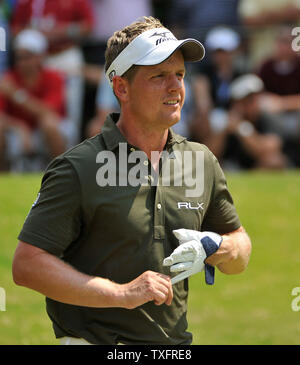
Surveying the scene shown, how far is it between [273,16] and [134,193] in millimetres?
8340

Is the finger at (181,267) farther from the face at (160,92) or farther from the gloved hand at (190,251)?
the face at (160,92)

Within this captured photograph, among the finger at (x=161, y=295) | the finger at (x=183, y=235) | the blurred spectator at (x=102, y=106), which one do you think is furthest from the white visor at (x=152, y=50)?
the blurred spectator at (x=102, y=106)

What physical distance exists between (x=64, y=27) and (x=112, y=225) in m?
8.01

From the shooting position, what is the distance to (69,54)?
1115 centimetres

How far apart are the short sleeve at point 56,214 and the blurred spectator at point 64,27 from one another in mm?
7526

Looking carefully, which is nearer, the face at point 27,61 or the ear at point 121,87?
the ear at point 121,87

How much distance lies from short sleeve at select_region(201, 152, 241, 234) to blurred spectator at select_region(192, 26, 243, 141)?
6.64 metres

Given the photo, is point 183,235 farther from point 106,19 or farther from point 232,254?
point 106,19

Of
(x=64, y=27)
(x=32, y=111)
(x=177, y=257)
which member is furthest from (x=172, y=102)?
(x=64, y=27)

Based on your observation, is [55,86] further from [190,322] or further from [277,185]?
[190,322]

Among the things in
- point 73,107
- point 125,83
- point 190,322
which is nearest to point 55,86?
point 73,107

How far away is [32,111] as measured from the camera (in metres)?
10.6

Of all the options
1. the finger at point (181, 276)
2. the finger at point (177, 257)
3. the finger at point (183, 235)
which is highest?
the finger at point (183, 235)

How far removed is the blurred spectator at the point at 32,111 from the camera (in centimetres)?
1055
